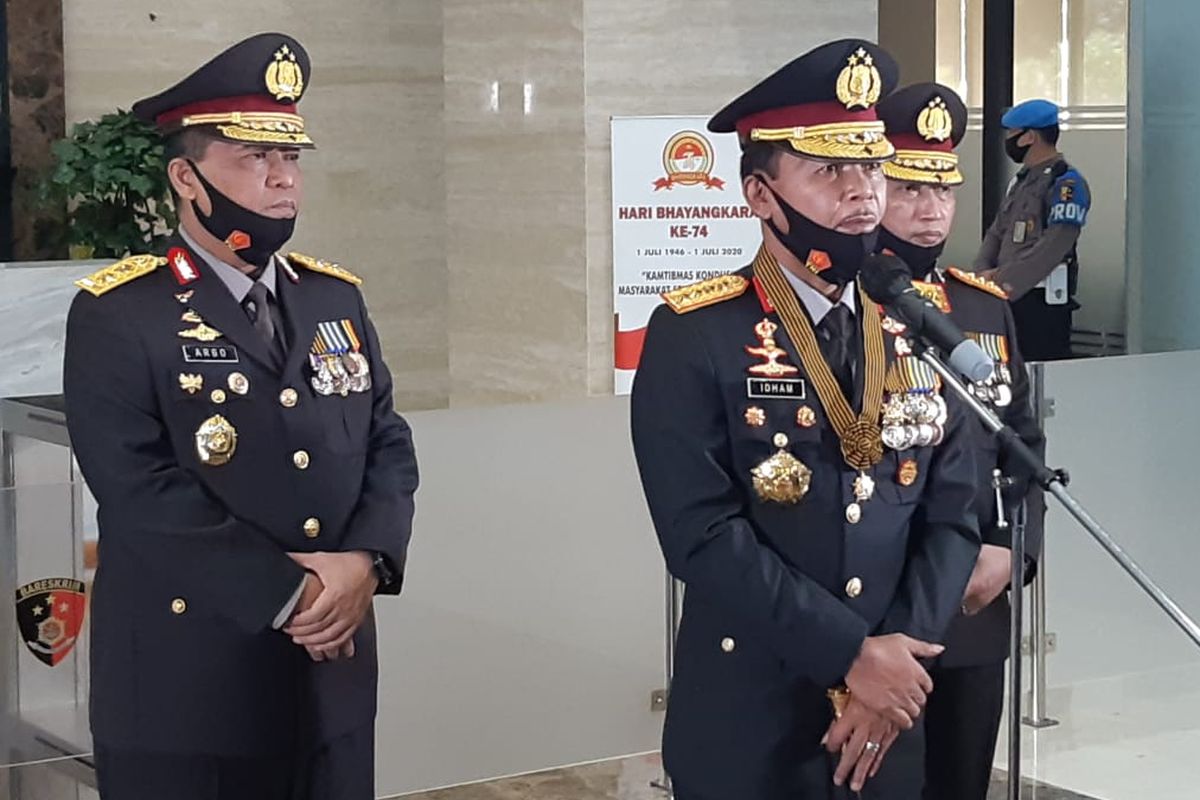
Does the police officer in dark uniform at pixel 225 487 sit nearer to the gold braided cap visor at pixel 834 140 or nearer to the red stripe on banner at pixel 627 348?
the gold braided cap visor at pixel 834 140

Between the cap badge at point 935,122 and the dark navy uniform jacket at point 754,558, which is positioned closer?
the dark navy uniform jacket at point 754,558

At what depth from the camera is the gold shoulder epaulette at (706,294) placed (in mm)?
2848

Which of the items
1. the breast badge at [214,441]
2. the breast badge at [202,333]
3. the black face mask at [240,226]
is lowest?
the breast badge at [214,441]

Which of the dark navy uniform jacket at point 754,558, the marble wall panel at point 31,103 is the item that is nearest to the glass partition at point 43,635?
the dark navy uniform jacket at point 754,558

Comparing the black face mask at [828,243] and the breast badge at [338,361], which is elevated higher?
the black face mask at [828,243]

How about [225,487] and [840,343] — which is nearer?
[840,343]

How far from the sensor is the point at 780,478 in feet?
9.07

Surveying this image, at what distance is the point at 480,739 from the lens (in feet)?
15.8

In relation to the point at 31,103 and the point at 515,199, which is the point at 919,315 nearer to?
the point at 515,199

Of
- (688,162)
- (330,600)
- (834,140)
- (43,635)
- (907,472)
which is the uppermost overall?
(688,162)

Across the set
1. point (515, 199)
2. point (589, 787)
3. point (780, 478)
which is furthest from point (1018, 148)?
point (780, 478)

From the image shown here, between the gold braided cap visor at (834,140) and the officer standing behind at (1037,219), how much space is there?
457 centimetres

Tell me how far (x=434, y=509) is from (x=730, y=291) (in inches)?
75.9

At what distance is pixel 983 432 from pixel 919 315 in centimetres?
94
